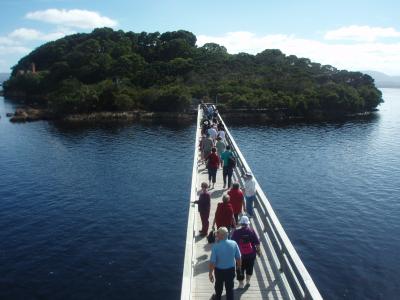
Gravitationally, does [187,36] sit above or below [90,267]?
above

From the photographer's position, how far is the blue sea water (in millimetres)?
22109

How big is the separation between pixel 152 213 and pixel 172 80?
9037cm

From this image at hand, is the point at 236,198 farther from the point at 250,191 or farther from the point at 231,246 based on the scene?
the point at 231,246

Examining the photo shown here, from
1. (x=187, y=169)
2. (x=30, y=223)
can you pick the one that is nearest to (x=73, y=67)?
(x=187, y=169)

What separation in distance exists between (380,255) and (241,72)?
363 ft

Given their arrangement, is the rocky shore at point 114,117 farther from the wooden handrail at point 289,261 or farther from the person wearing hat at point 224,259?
the person wearing hat at point 224,259

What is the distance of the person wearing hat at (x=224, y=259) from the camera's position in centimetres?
837

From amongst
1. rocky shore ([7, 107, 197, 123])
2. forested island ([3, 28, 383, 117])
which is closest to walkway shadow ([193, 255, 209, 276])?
rocky shore ([7, 107, 197, 123])

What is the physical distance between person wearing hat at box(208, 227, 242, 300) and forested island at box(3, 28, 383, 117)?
288ft

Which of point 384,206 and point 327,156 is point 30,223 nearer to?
point 384,206

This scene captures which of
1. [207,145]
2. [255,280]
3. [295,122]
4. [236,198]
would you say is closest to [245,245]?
[255,280]

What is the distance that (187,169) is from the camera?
152 feet

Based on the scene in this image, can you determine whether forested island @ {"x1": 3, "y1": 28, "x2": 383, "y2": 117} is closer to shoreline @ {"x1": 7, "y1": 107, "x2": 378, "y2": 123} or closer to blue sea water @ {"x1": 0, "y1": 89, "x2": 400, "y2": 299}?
shoreline @ {"x1": 7, "y1": 107, "x2": 378, "y2": 123}

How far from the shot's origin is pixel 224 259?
846cm
